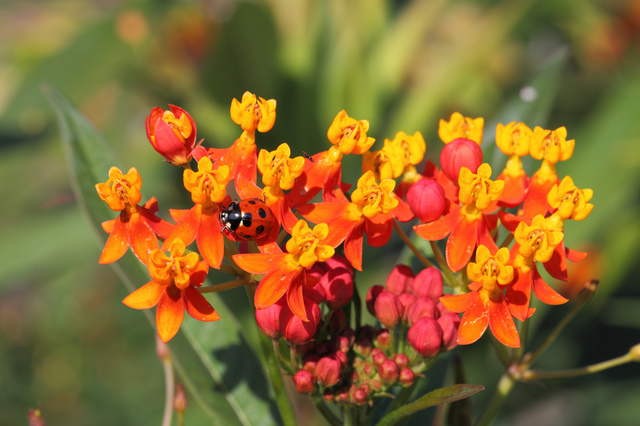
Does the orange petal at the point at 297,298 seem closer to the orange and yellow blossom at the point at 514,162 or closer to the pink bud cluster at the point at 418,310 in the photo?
the pink bud cluster at the point at 418,310

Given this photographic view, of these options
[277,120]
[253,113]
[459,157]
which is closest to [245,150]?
[253,113]

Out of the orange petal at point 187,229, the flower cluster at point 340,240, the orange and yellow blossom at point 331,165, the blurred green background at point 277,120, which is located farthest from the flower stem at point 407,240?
the blurred green background at point 277,120

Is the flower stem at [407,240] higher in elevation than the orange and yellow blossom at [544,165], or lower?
lower

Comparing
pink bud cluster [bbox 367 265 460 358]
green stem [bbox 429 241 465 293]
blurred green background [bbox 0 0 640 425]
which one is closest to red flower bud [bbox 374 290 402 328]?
pink bud cluster [bbox 367 265 460 358]

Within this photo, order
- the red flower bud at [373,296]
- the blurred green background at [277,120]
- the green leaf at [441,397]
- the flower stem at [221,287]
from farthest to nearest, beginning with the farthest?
the blurred green background at [277,120] < the red flower bud at [373,296] < the flower stem at [221,287] < the green leaf at [441,397]

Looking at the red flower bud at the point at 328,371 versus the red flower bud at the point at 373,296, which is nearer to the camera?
the red flower bud at the point at 328,371

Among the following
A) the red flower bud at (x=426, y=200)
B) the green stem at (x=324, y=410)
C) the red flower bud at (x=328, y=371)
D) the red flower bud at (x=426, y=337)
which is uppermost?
the red flower bud at (x=426, y=200)

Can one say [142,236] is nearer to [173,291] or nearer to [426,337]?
[173,291]
